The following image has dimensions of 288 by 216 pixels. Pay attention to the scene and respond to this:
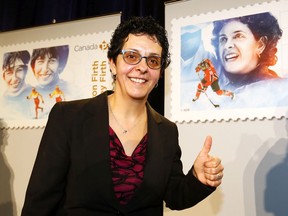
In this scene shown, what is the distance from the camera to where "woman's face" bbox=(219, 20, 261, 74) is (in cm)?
156

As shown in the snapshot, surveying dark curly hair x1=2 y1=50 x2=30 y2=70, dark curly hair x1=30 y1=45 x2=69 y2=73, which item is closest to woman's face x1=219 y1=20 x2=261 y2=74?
dark curly hair x1=30 y1=45 x2=69 y2=73

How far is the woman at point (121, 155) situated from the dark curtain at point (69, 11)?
0.65m

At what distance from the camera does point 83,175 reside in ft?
3.52

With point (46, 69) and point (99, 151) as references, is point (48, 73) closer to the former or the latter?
point (46, 69)

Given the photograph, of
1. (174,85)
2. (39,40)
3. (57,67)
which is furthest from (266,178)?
(39,40)

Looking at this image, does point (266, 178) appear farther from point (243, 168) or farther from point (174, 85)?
point (174, 85)

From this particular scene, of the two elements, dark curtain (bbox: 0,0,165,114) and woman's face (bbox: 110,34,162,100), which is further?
dark curtain (bbox: 0,0,165,114)

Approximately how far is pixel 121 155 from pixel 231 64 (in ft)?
2.47

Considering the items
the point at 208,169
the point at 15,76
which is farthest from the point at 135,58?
the point at 15,76

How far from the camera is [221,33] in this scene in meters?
1.64

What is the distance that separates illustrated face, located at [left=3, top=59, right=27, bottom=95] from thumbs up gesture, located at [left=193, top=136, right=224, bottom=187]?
4.67ft

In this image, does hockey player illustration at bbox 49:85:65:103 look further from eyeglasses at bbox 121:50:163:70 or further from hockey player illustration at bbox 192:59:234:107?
eyeglasses at bbox 121:50:163:70

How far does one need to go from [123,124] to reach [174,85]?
0.56 metres

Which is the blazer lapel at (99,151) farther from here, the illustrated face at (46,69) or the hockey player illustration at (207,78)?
the illustrated face at (46,69)
